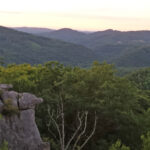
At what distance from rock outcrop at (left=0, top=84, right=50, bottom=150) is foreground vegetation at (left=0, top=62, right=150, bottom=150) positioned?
5.31m

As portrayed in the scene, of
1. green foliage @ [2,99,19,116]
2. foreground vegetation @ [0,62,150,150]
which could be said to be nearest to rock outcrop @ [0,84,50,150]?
green foliage @ [2,99,19,116]

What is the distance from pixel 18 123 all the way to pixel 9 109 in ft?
4.88

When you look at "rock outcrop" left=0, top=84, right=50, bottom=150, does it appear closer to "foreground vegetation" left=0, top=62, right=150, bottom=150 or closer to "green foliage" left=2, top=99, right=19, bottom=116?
"green foliage" left=2, top=99, right=19, bottom=116

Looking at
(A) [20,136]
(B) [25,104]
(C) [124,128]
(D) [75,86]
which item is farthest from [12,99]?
(C) [124,128]

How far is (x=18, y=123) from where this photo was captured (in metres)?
21.9

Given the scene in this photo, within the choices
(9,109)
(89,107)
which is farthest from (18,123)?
(89,107)

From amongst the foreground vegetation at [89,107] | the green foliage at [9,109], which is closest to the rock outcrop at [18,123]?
the green foliage at [9,109]

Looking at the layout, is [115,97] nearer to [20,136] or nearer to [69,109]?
[69,109]

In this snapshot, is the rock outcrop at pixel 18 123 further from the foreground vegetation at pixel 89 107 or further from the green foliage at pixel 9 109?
the foreground vegetation at pixel 89 107

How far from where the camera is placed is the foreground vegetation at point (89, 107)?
97.8 ft

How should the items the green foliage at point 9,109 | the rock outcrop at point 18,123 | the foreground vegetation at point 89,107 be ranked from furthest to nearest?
1. the foreground vegetation at point 89,107
2. the green foliage at point 9,109
3. the rock outcrop at point 18,123

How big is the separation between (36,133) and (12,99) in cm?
383

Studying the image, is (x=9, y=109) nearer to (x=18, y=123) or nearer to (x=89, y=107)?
(x=18, y=123)

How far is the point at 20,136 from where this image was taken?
21.4 meters
